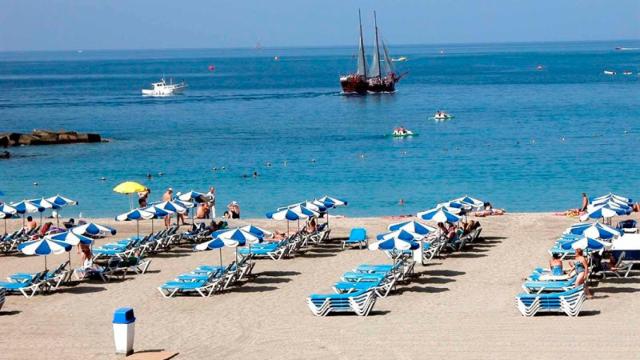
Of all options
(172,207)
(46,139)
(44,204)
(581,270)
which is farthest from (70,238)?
(46,139)

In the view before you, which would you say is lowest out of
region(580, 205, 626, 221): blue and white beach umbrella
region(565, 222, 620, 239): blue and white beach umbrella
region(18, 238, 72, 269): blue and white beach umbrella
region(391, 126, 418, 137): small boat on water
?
region(391, 126, 418, 137): small boat on water

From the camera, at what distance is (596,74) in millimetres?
170750

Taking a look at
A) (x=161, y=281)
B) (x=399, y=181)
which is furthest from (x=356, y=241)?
(x=399, y=181)

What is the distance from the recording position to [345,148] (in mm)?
72500

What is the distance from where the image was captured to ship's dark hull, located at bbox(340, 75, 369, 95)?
130 m

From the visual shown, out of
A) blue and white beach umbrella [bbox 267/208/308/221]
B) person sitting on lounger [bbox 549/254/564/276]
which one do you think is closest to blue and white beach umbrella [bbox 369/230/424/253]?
person sitting on lounger [bbox 549/254/564/276]

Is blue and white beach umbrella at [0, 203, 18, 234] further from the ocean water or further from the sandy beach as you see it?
the ocean water

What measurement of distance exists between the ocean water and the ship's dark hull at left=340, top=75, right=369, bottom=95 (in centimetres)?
183

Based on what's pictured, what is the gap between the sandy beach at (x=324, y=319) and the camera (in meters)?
19.3

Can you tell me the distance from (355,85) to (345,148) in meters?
57.6

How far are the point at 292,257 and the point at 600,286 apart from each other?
7.84m

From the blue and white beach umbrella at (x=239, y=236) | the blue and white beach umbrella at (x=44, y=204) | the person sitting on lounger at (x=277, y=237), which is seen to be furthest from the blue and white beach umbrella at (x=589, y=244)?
the blue and white beach umbrella at (x=44, y=204)

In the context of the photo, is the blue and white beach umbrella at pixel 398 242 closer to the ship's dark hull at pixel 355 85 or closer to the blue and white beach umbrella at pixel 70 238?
the blue and white beach umbrella at pixel 70 238

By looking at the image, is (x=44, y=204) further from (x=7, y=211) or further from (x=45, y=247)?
(x=45, y=247)
